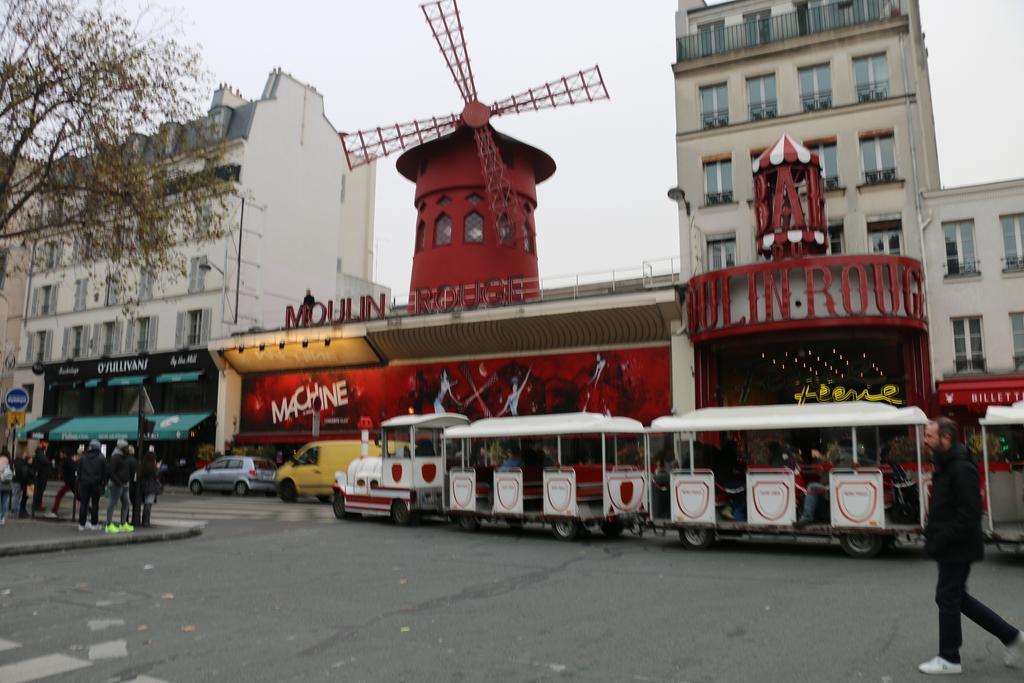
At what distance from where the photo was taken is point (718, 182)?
22438 millimetres

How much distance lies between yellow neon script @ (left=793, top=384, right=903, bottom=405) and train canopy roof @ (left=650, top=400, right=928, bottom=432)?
874 cm

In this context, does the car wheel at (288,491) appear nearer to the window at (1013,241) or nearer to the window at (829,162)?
the window at (829,162)

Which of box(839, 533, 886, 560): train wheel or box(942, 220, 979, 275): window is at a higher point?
box(942, 220, 979, 275): window

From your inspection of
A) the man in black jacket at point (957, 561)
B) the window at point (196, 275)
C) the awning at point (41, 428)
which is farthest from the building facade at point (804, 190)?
the awning at point (41, 428)

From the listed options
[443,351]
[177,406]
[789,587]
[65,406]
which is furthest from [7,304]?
→ [789,587]

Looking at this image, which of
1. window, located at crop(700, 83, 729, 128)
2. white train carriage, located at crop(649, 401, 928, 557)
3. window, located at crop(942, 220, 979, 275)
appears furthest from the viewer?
window, located at crop(700, 83, 729, 128)

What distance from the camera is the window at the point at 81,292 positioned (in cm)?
3609

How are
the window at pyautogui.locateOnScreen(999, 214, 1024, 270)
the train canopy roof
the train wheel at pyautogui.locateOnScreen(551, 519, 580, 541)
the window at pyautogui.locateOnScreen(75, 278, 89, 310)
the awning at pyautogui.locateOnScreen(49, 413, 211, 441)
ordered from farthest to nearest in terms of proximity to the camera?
the window at pyautogui.locateOnScreen(75, 278, 89, 310) < the awning at pyautogui.locateOnScreen(49, 413, 211, 441) < the window at pyautogui.locateOnScreen(999, 214, 1024, 270) < the train wheel at pyautogui.locateOnScreen(551, 519, 580, 541) < the train canopy roof

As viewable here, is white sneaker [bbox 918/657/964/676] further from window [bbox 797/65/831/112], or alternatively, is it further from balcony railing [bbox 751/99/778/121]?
balcony railing [bbox 751/99/778/121]

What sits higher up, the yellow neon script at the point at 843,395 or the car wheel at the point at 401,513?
the yellow neon script at the point at 843,395

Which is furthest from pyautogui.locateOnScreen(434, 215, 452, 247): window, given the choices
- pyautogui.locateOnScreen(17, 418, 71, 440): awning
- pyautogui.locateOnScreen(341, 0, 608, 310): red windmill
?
pyautogui.locateOnScreen(17, 418, 71, 440): awning

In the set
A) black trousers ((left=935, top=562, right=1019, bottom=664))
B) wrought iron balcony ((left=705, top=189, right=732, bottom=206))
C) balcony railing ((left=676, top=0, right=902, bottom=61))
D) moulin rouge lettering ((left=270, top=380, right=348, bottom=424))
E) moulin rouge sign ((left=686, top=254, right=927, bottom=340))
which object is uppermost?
balcony railing ((left=676, top=0, right=902, bottom=61))

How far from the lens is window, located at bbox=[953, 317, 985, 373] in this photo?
62.8ft

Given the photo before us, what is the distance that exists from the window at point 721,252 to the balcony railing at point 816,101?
12.8 ft
